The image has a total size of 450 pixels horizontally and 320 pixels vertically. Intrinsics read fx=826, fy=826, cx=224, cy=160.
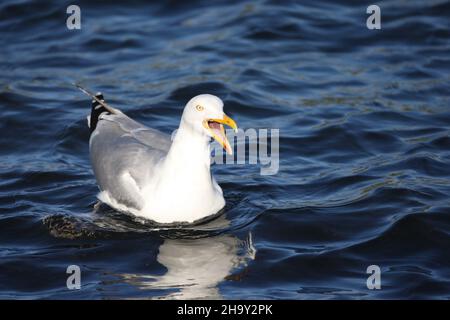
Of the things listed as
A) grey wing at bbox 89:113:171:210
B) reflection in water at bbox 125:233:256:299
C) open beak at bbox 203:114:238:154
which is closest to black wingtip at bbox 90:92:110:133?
grey wing at bbox 89:113:171:210

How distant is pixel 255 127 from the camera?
11234mm

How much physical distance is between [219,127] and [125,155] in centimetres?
123

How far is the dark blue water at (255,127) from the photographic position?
295 inches

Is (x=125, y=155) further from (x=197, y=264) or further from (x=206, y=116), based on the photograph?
(x=197, y=264)

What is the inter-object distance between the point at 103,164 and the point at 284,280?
2.59 meters

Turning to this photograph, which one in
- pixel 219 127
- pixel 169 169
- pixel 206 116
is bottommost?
pixel 169 169

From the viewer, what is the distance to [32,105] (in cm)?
1195

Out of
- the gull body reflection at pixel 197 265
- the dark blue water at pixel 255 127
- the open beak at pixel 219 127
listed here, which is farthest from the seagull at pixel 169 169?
the gull body reflection at pixel 197 265

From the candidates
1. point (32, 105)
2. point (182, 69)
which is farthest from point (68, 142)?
point (182, 69)

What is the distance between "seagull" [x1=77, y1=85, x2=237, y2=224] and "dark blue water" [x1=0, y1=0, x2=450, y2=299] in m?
0.19

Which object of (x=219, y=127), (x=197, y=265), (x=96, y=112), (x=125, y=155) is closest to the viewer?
(x=197, y=265)

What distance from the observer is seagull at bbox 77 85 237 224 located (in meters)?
7.75

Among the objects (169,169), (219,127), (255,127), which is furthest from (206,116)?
(255,127)
